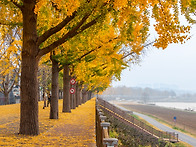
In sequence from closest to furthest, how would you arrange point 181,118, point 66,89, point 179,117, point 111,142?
point 111,142
point 66,89
point 181,118
point 179,117

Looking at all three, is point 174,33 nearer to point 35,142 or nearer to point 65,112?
point 35,142

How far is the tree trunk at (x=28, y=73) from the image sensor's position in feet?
37.3

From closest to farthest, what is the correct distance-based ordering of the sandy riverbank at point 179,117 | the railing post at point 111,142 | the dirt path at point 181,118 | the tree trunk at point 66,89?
the railing post at point 111,142
the tree trunk at point 66,89
the dirt path at point 181,118
the sandy riverbank at point 179,117

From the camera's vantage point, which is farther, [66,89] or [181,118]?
[181,118]

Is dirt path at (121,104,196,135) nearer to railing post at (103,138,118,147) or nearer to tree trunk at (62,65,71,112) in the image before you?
tree trunk at (62,65,71,112)

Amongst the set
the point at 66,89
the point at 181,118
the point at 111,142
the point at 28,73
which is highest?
the point at 28,73

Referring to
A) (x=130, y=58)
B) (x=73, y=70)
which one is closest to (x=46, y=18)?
(x=130, y=58)

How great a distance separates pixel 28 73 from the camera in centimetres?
1138

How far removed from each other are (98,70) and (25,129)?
→ 1590 centimetres

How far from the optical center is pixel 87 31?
1273 cm

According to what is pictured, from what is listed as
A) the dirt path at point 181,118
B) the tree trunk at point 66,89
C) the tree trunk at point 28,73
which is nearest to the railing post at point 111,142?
the tree trunk at point 28,73

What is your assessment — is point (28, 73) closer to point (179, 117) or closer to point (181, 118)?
point (181, 118)

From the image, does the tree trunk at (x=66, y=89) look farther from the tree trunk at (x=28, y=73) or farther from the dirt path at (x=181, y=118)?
the dirt path at (x=181, y=118)

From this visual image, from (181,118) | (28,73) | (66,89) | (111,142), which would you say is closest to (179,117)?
(181,118)
